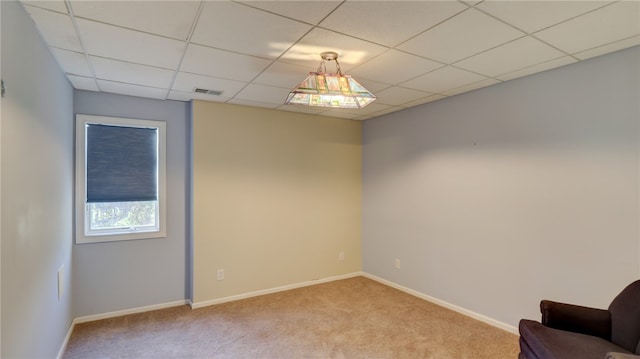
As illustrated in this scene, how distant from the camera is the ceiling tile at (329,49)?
220 centimetres

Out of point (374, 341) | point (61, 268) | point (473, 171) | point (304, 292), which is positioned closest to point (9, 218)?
point (61, 268)

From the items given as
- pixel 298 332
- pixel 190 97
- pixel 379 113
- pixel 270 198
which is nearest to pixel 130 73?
pixel 190 97

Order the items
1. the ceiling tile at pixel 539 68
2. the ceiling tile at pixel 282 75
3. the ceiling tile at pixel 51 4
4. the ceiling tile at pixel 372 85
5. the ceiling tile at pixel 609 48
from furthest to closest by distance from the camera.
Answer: the ceiling tile at pixel 372 85
the ceiling tile at pixel 282 75
the ceiling tile at pixel 539 68
the ceiling tile at pixel 609 48
the ceiling tile at pixel 51 4

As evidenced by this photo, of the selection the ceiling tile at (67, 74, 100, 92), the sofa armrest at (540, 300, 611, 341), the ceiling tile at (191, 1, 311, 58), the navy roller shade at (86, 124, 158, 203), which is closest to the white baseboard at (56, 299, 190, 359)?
the navy roller shade at (86, 124, 158, 203)

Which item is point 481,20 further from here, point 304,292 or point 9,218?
point 304,292

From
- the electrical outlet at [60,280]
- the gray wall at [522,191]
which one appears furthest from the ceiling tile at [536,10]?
the electrical outlet at [60,280]

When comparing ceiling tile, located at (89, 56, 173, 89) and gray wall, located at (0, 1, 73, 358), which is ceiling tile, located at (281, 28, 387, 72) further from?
gray wall, located at (0, 1, 73, 358)

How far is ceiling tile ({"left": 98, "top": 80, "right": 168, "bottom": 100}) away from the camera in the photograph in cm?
322

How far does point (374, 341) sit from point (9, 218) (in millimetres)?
2835

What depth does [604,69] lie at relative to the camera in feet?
8.43

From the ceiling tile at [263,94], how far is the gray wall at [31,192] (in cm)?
159

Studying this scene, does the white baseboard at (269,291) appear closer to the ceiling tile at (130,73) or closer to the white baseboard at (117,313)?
the white baseboard at (117,313)

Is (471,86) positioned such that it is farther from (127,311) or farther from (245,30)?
(127,311)

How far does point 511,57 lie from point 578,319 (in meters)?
1.96
